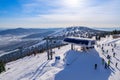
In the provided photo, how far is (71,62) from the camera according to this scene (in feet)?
136

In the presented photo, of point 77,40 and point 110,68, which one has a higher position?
point 77,40

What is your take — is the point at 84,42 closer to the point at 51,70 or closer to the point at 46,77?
the point at 51,70

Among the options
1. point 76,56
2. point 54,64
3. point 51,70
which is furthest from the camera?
point 76,56

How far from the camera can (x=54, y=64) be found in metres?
40.9

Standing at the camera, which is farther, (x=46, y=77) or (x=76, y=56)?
(x=76, y=56)

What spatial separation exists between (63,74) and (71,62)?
7.27 metres

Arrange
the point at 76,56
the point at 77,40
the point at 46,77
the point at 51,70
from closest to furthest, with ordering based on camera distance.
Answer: the point at 46,77 < the point at 51,70 < the point at 76,56 < the point at 77,40

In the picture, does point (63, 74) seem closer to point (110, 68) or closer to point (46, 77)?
point (46, 77)

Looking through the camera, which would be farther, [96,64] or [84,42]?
[84,42]

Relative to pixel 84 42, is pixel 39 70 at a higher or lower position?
lower

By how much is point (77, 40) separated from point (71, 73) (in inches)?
705

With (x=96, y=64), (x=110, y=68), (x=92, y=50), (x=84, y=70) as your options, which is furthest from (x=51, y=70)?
(x=92, y=50)

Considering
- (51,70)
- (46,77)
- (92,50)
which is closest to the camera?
(46,77)

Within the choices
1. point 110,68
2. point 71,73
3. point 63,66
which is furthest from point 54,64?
point 110,68
